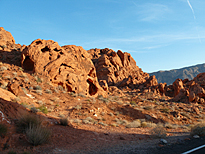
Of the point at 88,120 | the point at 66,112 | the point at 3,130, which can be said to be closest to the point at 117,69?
the point at 66,112

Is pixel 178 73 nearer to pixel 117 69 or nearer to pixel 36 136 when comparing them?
pixel 117 69

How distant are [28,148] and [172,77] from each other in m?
169

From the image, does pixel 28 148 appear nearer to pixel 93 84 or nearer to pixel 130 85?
pixel 93 84

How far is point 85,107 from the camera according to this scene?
14.6 meters

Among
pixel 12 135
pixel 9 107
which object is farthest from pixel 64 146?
pixel 9 107

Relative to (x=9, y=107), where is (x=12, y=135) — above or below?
below

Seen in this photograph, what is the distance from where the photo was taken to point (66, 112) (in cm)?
1328

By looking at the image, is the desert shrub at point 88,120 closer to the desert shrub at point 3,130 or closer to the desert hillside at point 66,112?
the desert hillside at point 66,112

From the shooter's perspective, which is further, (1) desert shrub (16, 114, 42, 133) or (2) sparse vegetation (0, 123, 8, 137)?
(1) desert shrub (16, 114, 42, 133)

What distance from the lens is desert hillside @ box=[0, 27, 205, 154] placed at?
21.8 ft

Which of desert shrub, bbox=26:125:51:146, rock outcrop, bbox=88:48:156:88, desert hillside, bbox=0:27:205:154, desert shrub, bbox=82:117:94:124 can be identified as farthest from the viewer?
rock outcrop, bbox=88:48:156:88

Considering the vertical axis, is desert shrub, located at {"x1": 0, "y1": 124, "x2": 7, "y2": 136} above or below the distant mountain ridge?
below

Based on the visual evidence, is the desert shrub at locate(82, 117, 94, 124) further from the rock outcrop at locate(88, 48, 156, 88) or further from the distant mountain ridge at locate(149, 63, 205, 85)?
the distant mountain ridge at locate(149, 63, 205, 85)

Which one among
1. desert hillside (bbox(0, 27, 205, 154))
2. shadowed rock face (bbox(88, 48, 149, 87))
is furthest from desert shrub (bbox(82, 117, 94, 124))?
shadowed rock face (bbox(88, 48, 149, 87))
